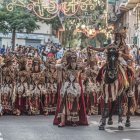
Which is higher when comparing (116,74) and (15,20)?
(15,20)

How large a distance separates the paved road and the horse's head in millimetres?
1173

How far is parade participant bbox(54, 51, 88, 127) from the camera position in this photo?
1368 cm

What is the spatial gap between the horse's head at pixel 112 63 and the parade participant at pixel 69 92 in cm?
85

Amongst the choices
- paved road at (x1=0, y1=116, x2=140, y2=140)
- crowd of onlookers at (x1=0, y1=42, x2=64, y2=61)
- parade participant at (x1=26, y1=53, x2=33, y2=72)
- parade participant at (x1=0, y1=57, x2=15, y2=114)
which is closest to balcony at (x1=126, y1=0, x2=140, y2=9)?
crowd of onlookers at (x1=0, y1=42, x2=64, y2=61)

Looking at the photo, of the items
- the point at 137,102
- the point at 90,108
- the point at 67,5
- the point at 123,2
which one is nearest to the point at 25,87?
the point at 90,108

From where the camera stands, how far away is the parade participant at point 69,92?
1368 centimetres

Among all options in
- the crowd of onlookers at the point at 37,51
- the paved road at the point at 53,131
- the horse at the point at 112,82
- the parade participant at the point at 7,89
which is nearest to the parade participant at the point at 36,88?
the parade participant at the point at 7,89

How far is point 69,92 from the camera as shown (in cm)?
1369

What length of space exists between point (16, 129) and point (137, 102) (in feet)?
15.6

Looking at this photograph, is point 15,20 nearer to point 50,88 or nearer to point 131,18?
point 131,18

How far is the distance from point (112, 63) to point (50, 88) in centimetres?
385

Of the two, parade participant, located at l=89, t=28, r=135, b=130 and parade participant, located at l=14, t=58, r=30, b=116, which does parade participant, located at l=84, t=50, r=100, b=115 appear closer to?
parade participant, located at l=14, t=58, r=30, b=116

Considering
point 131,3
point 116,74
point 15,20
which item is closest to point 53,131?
point 116,74

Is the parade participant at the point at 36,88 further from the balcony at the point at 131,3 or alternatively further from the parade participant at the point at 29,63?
the balcony at the point at 131,3
